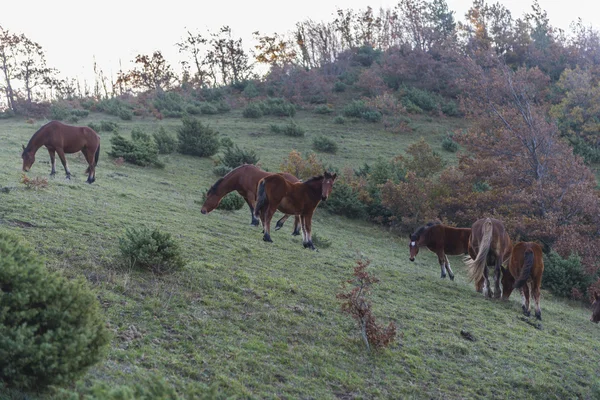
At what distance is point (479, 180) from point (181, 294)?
1705 cm

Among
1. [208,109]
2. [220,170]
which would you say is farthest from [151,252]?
[208,109]

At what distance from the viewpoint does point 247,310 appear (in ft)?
23.8

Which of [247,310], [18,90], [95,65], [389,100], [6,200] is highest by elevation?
[95,65]

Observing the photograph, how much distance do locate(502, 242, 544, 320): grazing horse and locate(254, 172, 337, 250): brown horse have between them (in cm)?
428

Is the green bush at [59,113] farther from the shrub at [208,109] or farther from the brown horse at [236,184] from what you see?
the brown horse at [236,184]

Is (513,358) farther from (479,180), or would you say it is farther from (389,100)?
(389,100)

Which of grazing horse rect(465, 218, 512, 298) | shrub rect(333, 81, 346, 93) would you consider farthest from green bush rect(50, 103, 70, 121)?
grazing horse rect(465, 218, 512, 298)

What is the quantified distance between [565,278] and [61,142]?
15.3m

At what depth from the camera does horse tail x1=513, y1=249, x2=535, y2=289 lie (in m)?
10.8

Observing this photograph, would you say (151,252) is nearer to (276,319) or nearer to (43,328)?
(276,319)

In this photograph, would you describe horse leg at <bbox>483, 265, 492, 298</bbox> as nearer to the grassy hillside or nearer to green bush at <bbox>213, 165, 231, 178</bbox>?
the grassy hillside

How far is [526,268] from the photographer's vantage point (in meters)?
10.9

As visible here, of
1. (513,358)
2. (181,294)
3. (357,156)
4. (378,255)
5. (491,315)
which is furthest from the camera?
(357,156)

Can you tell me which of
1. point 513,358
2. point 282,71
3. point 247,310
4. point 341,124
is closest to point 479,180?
point 513,358
